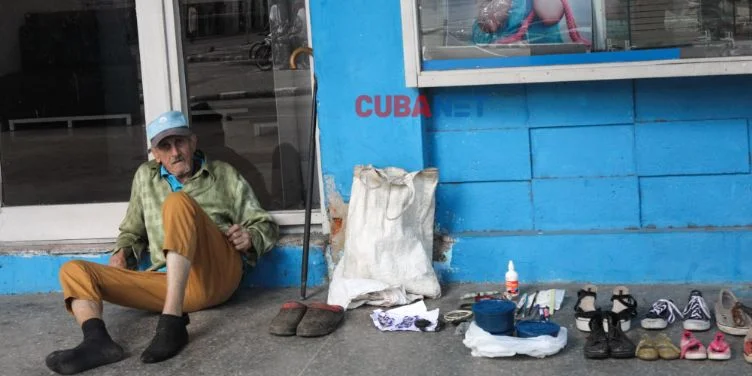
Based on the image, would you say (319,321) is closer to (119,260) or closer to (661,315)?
(119,260)

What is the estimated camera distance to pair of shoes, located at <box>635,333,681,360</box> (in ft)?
14.4

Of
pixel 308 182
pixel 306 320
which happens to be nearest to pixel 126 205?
pixel 308 182

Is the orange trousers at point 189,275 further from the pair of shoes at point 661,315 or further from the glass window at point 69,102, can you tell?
the pair of shoes at point 661,315

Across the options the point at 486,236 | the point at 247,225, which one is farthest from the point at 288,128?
the point at 486,236

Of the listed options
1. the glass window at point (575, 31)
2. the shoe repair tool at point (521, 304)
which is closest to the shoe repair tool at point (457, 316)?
the shoe repair tool at point (521, 304)

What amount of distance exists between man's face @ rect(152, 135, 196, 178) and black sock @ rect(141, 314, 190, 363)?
804 mm

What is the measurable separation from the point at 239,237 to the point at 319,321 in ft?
2.10

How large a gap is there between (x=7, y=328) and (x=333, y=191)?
1.73 m

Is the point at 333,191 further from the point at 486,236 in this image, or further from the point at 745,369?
the point at 745,369

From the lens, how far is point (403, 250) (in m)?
5.32

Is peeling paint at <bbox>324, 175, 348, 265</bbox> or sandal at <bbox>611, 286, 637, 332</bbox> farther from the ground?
peeling paint at <bbox>324, 175, 348, 265</bbox>

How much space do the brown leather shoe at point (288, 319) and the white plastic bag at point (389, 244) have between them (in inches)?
9.7

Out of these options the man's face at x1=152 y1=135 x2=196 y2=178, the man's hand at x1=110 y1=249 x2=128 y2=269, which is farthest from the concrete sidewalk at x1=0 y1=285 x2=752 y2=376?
the man's face at x1=152 y1=135 x2=196 y2=178

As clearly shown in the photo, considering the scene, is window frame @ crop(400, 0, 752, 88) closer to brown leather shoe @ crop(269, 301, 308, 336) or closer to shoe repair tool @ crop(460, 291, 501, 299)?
shoe repair tool @ crop(460, 291, 501, 299)
